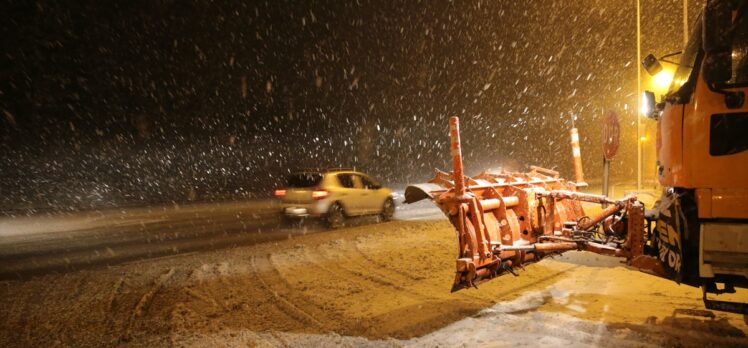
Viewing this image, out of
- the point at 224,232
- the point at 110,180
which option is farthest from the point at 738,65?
the point at 110,180

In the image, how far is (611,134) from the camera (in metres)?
7.06

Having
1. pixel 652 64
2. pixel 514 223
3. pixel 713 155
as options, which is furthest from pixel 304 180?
pixel 713 155

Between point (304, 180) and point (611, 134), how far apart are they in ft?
27.7

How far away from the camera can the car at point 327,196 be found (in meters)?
12.9

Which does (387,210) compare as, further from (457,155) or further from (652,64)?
(652,64)

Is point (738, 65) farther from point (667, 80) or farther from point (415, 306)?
point (415, 306)

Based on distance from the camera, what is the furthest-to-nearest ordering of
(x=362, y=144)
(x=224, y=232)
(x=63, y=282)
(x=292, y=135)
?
(x=362, y=144) → (x=292, y=135) → (x=224, y=232) → (x=63, y=282)

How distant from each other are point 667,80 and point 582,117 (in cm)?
6295

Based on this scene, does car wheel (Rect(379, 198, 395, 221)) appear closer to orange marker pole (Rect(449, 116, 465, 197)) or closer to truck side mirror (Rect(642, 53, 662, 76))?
orange marker pole (Rect(449, 116, 465, 197))

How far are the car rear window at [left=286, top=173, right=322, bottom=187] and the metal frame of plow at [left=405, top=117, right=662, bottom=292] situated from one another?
725 cm

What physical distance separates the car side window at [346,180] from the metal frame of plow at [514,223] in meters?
7.35

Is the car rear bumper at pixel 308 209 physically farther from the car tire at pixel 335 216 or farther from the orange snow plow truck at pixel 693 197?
the orange snow plow truck at pixel 693 197

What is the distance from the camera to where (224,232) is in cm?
1295

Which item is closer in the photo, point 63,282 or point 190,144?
point 63,282
